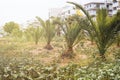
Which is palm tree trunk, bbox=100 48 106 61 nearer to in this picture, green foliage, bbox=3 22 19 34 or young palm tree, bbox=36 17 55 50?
young palm tree, bbox=36 17 55 50

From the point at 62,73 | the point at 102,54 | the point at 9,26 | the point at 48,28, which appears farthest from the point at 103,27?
the point at 9,26

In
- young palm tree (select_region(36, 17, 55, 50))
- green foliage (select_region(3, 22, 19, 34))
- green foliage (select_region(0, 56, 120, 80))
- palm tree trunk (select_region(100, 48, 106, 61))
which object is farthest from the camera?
green foliage (select_region(3, 22, 19, 34))

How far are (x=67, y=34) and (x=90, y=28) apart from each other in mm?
2410

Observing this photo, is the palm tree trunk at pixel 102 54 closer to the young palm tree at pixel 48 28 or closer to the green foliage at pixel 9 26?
the young palm tree at pixel 48 28

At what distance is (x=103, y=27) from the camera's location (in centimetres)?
1008

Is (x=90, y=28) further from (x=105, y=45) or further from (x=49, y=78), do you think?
(x=49, y=78)

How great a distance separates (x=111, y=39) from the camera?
10406 mm

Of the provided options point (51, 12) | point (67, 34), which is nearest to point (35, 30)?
point (67, 34)

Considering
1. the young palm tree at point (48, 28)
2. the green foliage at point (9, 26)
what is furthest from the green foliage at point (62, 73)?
the green foliage at point (9, 26)

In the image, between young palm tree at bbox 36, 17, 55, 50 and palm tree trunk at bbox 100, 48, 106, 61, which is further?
young palm tree at bbox 36, 17, 55, 50

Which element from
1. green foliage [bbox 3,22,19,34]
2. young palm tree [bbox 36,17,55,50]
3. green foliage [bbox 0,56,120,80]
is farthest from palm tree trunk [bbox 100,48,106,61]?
green foliage [bbox 3,22,19,34]

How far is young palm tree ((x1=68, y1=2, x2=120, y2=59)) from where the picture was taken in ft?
32.7

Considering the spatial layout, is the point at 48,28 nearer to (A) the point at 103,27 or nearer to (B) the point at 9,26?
(A) the point at 103,27

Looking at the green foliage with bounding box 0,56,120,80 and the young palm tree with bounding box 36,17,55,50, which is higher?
the young palm tree with bounding box 36,17,55,50
